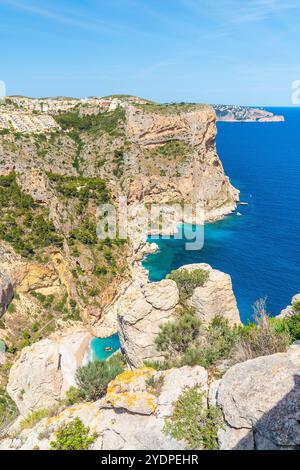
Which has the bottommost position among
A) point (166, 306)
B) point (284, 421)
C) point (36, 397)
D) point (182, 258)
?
point (182, 258)

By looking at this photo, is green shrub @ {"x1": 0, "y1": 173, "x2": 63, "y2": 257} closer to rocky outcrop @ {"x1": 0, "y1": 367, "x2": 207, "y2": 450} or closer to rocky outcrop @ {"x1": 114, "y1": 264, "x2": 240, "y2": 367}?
rocky outcrop @ {"x1": 114, "y1": 264, "x2": 240, "y2": 367}

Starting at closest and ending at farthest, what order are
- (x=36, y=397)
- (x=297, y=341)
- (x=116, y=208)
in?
1. (x=297, y=341)
2. (x=36, y=397)
3. (x=116, y=208)

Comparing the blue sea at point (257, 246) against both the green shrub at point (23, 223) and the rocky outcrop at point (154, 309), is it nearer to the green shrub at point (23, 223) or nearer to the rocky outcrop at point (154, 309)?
the green shrub at point (23, 223)

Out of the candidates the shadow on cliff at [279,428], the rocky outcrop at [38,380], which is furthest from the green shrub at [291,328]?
the rocky outcrop at [38,380]

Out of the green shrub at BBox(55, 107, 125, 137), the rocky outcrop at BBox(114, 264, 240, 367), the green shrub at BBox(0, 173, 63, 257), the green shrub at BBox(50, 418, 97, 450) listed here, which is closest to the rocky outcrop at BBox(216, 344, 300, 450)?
the green shrub at BBox(50, 418, 97, 450)
